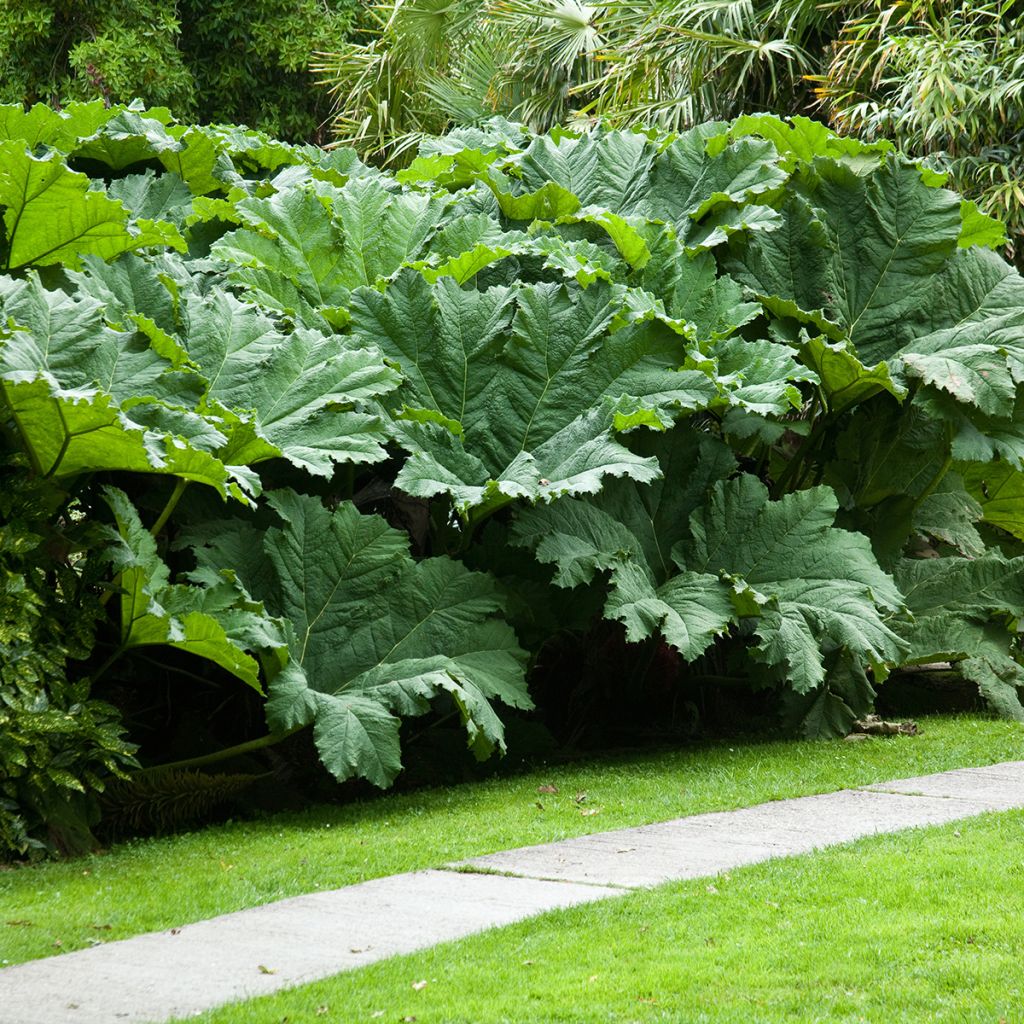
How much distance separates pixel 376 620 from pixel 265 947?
205 centimetres

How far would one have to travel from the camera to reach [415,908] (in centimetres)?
367

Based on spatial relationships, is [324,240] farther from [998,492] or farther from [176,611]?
[998,492]

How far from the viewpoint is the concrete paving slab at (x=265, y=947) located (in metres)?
2.91

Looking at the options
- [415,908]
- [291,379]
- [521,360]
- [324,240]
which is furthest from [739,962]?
[324,240]

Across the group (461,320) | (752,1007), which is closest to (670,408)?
(461,320)

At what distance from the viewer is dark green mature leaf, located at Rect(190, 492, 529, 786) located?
4977mm

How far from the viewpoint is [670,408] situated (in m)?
5.77

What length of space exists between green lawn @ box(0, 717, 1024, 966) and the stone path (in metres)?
0.13

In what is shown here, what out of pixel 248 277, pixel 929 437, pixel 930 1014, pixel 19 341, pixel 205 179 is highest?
pixel 205 179

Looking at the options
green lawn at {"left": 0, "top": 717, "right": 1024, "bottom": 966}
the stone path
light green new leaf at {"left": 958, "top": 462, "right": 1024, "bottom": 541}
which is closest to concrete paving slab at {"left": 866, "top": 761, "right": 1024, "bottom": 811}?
the stone path

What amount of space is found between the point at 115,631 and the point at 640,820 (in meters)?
1.92

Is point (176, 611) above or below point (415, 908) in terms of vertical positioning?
above

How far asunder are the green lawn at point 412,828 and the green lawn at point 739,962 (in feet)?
2.57

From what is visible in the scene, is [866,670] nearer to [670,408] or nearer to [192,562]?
[670,408]
